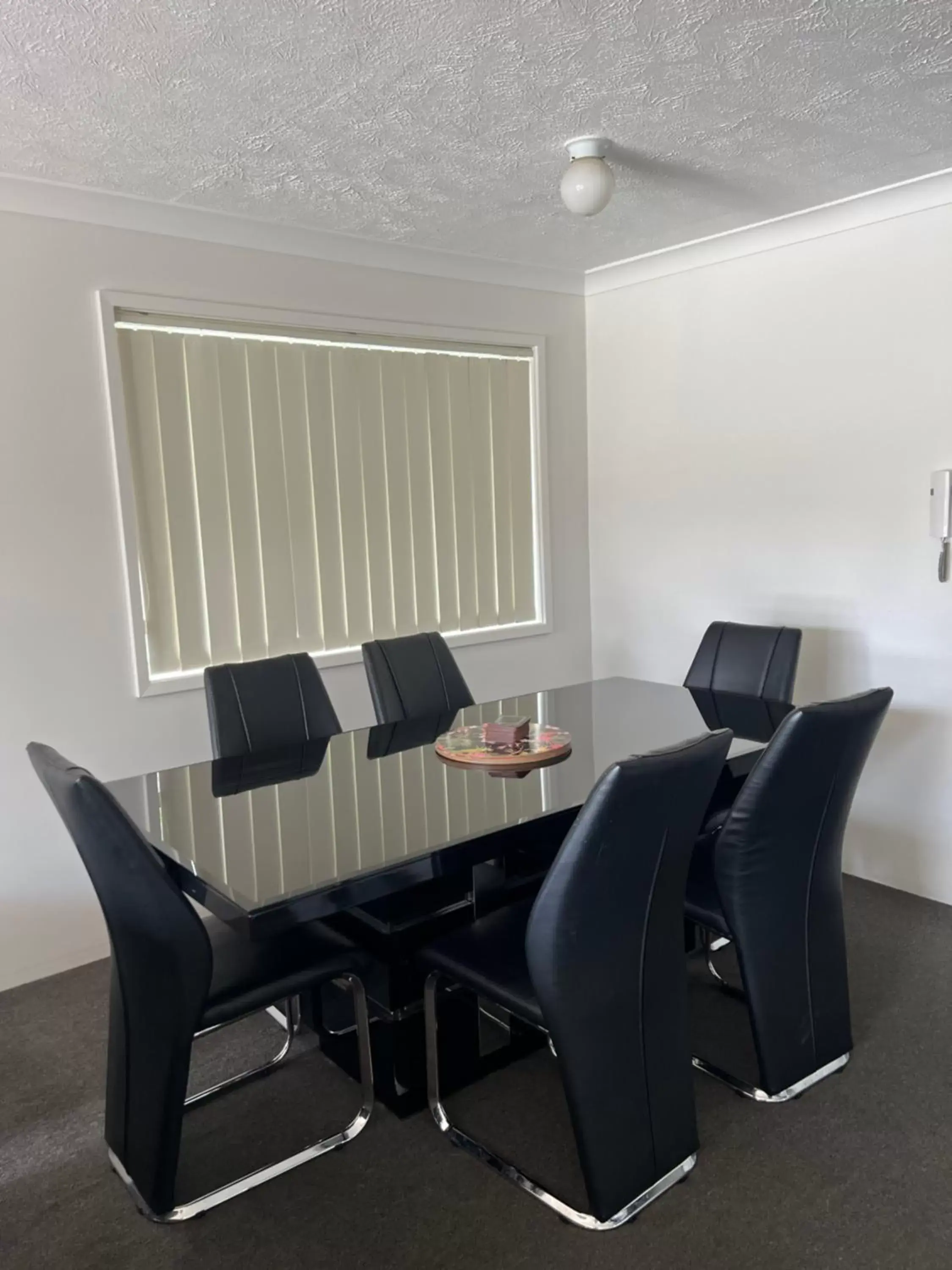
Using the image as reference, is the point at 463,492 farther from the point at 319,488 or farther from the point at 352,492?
the point at 319,488

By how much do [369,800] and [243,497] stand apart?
1.61m

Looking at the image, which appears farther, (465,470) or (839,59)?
(465,470)

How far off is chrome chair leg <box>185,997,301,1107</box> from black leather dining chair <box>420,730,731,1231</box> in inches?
28.0

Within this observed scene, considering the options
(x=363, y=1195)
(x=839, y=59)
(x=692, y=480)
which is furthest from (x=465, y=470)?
(x=363, y=1195)

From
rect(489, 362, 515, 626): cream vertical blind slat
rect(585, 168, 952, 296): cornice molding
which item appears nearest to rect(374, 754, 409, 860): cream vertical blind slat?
rect(489, 362, 515, 626): cream vertical blind slat

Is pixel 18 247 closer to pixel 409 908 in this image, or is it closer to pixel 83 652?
pixel 83 652

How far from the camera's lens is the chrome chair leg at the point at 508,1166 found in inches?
73.5

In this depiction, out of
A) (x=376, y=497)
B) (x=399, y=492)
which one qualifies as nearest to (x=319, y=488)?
(x=376, y=497)

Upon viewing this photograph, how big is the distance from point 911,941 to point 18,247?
356 cm

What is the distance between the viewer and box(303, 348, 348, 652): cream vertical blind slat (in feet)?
11.6

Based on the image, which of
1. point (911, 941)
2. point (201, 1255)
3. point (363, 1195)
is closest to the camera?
point (201, 1255)

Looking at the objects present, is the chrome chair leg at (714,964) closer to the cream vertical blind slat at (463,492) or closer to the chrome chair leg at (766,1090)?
the chrome chair leg at (766,1090)

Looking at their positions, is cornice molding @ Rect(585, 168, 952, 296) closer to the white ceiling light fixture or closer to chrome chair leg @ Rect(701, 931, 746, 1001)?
the white ceiling light fixture

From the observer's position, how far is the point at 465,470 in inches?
160
